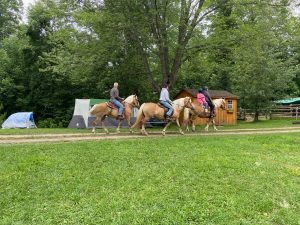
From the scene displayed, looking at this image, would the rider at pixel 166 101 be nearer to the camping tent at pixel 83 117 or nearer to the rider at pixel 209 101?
the rider at pixel 209 101

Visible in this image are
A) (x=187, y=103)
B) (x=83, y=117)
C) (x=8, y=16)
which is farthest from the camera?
(x=8, y=16)

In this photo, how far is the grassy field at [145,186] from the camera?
5.66 meters

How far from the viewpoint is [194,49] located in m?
21.2

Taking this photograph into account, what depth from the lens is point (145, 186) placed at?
6945 mm

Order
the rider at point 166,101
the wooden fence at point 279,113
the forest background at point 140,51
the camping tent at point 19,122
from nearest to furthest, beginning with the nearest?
the rider at point 166,101, the forest background at point 140,51, the camping tent at point 19,122, the wooden fence at point 279,113

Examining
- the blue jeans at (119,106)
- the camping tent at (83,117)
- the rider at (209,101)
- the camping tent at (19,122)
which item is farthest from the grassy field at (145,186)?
the camping tent at (19,122)

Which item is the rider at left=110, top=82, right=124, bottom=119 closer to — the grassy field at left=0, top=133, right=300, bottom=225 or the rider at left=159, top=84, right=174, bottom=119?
the rider at left=159, top=84, right=174, bottom=119

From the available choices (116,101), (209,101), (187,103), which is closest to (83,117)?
(116,101)

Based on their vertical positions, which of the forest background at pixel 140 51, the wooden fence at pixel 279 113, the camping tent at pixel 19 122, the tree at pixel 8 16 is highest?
the tree at pixel 8 16

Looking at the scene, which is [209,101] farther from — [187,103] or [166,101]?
[166,101]

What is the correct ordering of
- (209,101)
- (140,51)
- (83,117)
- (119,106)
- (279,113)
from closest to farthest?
1. (119,106)
2. (209,101)
3. (140,51)
4. (83,117)
5. (279,113)

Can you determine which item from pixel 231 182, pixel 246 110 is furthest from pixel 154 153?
pixel 246 110

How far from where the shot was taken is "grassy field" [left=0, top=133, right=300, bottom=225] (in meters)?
5.66

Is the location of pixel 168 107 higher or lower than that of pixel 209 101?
lower
